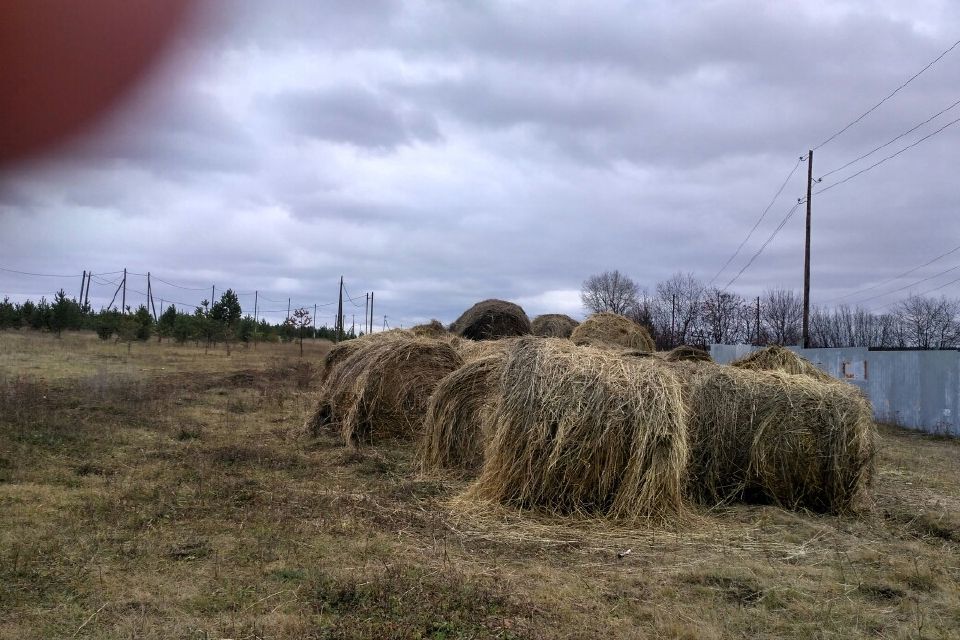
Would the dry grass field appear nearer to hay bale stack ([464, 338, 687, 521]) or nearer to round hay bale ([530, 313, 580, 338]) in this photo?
hay bale stack ([464, 338, 687, 521])

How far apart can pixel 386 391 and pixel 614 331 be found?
6783 millimetres

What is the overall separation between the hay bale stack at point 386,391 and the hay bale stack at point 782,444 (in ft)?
19.8

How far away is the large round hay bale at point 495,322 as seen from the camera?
19297 millimetres

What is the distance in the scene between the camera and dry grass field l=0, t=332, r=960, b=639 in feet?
14.1

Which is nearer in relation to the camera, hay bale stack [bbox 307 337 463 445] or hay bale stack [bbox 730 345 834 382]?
hay bale stack [bbox 730 345 834 382]

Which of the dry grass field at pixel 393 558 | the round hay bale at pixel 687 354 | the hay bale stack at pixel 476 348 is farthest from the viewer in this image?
the hay bale stack at pixel 476 348

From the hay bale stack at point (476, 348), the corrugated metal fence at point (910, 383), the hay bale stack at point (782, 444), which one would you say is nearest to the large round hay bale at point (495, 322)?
the hay bale stack at point (476, 348)

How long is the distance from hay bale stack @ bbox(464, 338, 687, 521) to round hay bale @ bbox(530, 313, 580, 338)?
11.9 metres

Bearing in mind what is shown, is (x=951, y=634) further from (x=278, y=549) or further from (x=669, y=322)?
(x=669, y=322)

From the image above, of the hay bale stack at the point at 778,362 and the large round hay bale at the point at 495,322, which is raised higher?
the large round hay bale at the point at 495,322

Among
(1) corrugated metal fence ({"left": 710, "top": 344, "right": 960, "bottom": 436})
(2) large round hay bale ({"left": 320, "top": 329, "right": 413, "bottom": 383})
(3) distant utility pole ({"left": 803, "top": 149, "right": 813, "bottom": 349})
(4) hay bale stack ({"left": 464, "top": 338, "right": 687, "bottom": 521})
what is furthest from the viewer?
(3) distant utility pole ({"left": 803, "top": 149, "right": 813, "bottom": 349})

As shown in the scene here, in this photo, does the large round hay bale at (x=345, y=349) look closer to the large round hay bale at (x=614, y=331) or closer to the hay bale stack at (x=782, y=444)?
the large round hay bale at (x=614, y=331)

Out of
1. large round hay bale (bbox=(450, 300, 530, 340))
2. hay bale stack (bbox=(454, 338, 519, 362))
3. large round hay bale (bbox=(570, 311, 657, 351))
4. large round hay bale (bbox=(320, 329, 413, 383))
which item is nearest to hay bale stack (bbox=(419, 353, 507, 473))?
hay bale stack (bbox=(454, 338, 519, 362))

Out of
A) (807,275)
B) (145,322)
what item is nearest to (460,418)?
(807,275)
